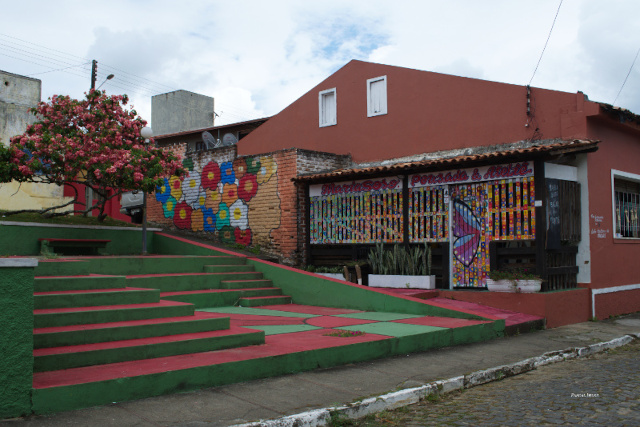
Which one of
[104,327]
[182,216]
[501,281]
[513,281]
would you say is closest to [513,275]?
[513,281]

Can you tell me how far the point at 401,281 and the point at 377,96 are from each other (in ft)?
17.7

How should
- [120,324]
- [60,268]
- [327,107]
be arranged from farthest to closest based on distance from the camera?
[327,107] < [60,268] < [120,324]

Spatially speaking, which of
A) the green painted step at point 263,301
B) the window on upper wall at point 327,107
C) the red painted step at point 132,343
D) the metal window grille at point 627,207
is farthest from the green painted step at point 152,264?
the metal window grille at point 627,207

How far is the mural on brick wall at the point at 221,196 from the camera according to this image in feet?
47.9

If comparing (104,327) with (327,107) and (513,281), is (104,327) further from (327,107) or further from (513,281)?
(327,107)

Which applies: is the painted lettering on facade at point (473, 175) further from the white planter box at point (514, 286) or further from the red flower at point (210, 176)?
the red flower at point (210, 176)

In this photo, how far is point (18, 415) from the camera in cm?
449

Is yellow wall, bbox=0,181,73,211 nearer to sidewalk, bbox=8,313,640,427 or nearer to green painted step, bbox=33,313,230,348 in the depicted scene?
green painted step, bbox=33,313,230,348

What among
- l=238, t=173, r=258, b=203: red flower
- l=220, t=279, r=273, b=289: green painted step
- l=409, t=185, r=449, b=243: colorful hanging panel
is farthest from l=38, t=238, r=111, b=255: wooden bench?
l=409, t=185, r=449, b=243: colorful hanging panel

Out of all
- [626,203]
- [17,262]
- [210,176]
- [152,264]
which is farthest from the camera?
[210,176]

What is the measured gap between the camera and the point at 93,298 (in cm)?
674

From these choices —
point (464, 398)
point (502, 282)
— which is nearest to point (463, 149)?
point (502, 282)

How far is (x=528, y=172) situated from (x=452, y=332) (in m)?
3.71

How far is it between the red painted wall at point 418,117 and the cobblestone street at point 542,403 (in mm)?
6230
